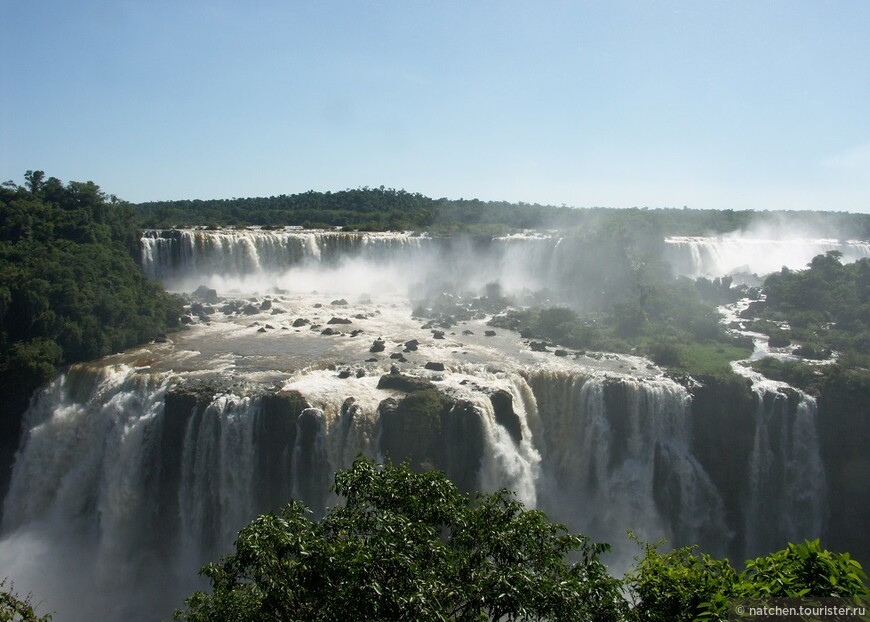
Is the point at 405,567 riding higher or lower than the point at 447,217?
lower

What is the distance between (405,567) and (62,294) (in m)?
25.0

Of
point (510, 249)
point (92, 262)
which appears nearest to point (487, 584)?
point (92, 262)

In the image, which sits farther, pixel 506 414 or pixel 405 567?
pixel 506 414

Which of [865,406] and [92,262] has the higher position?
[92,262]

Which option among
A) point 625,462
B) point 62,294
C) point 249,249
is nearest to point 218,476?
point 62,294

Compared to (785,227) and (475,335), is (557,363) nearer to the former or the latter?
(475,335)

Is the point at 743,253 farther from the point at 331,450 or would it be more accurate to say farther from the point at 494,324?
the point at 331,450

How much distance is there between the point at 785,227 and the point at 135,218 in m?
57.5

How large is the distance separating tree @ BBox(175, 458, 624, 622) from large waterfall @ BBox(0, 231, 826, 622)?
39.7 feet

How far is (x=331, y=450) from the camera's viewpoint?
65.4 feet

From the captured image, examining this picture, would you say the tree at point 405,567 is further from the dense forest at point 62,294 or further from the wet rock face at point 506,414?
the dense forest at point 62,294

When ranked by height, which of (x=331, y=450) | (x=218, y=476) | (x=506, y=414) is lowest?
(x=218, y=476)

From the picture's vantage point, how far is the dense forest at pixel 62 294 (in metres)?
23.0

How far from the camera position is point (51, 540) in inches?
811
